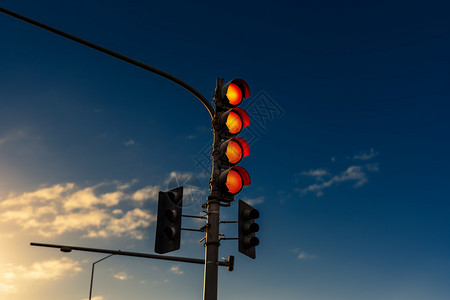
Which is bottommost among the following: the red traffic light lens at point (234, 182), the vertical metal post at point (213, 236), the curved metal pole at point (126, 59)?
the vertical metal post at point (213, 236)

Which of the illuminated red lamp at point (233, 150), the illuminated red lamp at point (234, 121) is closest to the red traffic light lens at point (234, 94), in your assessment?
the illuminated red lamp at point (234, 121)

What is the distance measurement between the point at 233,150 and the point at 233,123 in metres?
0.52

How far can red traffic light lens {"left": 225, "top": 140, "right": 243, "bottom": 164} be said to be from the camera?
251 inches

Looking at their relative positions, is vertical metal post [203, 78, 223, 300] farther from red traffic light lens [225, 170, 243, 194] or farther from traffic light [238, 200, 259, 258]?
traffic light [238, 200, 259, 258]

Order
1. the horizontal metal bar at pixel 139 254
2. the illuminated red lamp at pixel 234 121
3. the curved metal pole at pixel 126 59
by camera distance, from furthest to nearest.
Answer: the horizontal metal bar at pixel 139 254 → the illuminated red lamp at pixel 234 121 → the curved metal pole at pixel 126 59

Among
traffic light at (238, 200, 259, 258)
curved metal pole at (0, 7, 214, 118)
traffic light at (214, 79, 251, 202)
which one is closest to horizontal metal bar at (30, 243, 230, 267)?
traffic light at (238, 200, 259, 258)

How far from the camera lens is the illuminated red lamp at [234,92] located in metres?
6.85

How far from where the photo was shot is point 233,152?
21.1 ft

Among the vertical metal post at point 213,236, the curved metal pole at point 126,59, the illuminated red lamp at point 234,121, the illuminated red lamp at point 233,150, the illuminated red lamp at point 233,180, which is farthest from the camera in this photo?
the illuminated red lamp at point 234,121

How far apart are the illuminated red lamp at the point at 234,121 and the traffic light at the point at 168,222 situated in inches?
51.1

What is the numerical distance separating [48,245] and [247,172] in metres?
4.58

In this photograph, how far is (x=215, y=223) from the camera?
6449 mm

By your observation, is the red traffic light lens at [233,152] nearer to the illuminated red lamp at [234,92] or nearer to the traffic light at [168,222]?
the illuminated red lamp at [234,92]

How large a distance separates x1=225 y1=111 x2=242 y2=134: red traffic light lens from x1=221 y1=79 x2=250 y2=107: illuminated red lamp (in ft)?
1.13
